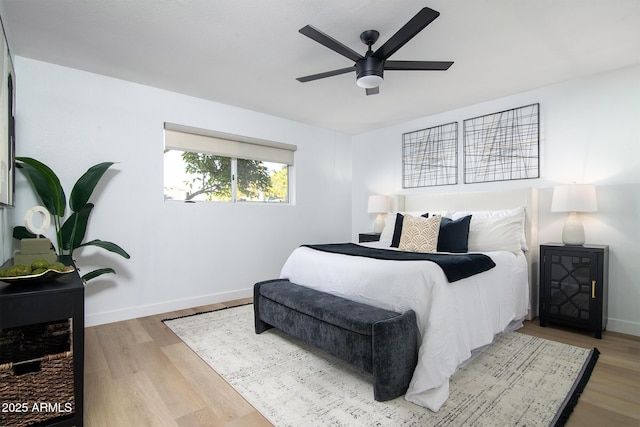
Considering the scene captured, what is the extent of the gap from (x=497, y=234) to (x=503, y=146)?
3.75ft

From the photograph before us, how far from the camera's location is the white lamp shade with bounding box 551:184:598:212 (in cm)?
282

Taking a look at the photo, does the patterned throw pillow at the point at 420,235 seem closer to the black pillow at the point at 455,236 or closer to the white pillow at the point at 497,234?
the black pillow at the point at 455,236

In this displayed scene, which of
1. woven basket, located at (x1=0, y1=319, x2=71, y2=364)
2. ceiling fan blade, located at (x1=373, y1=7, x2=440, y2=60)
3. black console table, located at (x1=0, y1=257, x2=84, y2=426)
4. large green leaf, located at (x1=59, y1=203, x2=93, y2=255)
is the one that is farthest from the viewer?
large green leaf, located at (x1=59, y1=203, x2=93, y2=255)

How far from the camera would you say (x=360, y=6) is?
6.63 feet

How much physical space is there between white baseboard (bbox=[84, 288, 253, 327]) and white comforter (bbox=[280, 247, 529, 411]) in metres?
1.43

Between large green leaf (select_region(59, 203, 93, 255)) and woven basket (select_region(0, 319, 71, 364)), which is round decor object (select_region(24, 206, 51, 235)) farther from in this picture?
large green leaf (select_region(59, 203, 93, 255))

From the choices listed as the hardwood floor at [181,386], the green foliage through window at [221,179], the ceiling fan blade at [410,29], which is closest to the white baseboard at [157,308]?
the hardwood floor at [181,386]

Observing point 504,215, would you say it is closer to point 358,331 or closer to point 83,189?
point 358,331

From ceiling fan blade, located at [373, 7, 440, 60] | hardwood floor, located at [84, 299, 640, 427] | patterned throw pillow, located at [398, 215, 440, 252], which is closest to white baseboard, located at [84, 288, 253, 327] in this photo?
hardwood floor, located at [84, 299, 640, 427]

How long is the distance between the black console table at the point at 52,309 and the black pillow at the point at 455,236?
287 cm

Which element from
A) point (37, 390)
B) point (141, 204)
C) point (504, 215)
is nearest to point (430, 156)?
point (504, 215)

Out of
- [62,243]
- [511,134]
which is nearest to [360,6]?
[511,134]

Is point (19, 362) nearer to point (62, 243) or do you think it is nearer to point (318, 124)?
point (62, 243)

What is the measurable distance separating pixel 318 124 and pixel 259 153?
43.0 inches
